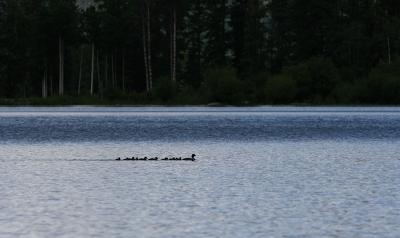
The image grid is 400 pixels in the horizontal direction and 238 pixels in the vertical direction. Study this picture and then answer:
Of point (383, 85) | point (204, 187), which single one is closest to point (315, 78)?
point (383, 85)

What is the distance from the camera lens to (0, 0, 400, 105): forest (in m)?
105

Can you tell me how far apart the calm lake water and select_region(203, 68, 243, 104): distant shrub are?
4673 centimetres

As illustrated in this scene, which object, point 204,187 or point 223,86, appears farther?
point 223,86

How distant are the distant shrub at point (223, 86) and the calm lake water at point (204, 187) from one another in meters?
46.7

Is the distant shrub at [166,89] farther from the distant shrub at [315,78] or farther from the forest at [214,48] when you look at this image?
the distant shrub at [315,78]

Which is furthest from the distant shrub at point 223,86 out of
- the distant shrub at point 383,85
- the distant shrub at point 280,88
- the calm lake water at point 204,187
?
the calm lake water at point 204,187

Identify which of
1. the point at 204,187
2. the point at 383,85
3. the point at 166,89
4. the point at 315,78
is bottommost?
the point at 204,187

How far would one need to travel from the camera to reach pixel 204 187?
27.3 meters

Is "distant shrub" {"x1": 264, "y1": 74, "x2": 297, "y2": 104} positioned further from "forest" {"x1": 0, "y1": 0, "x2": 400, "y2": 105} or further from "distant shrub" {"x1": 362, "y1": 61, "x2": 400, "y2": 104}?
"distant shrub" {"x1": 362, "y1": 61, "x2": 400, "y2": 104}

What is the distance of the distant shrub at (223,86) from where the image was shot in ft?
327

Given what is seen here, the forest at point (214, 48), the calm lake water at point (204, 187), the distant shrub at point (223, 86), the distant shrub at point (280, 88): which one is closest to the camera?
the calm lake water at point (204, 187)

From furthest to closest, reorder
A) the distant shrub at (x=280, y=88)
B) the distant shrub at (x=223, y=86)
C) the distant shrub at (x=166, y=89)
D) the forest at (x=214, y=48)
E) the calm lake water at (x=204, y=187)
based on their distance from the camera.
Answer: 1. the forest at (x=214, y=48)
2. the distant shrub at (x=280, y=88)
3. the distant shrub at (x=166, y=89)
4. the distant shrub at (x=223, y=86)
5. the calm lake water at (x=204, y=187)

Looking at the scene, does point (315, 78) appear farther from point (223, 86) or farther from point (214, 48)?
point (214, 48)

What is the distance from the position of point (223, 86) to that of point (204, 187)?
7371 cm
